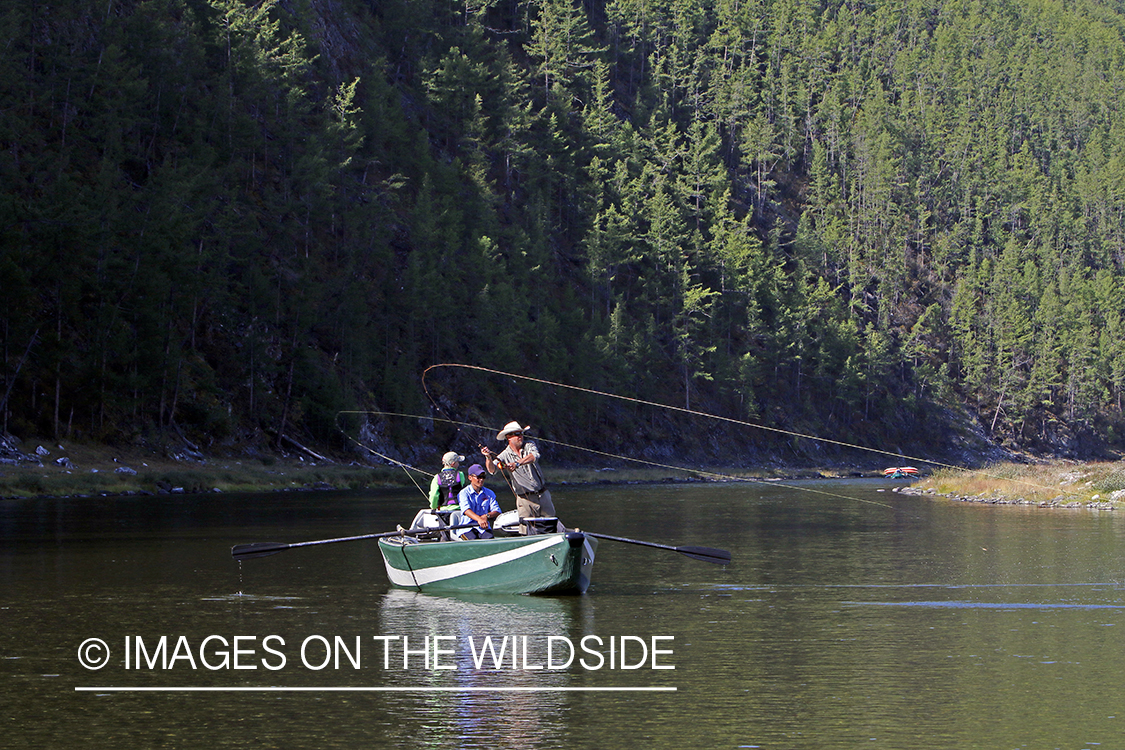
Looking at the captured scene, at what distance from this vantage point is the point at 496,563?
60.8 ft

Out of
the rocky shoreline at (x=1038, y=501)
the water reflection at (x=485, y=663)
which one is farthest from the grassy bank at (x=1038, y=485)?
the water reflection at (x=485, y=663)

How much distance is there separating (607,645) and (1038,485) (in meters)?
39.3

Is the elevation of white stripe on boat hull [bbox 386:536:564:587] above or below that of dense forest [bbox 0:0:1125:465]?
below

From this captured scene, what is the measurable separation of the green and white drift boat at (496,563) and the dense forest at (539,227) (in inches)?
1325

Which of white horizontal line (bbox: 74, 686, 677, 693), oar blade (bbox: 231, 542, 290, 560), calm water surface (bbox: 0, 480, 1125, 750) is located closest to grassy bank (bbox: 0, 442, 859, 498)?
calm water surface (bbox: 0, 480, 1125, 750)

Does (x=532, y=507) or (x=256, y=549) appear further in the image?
(x=256, y=549)

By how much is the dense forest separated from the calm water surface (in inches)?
1184

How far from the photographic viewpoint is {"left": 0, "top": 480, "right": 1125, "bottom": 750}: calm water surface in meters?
→ 10.6

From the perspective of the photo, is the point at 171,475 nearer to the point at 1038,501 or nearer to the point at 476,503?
the point at 476,503

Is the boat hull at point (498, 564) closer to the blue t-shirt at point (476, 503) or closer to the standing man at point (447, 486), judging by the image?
the blue t-shirt at point (476, 503)

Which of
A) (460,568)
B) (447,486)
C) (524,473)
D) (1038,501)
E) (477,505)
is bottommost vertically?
(1038,501)

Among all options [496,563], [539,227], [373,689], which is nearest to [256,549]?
[496,563]

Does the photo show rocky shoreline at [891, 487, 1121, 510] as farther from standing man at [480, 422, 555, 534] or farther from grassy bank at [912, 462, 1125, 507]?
standing man at [480, 422, 555, 534]

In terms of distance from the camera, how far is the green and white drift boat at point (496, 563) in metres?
18.0
